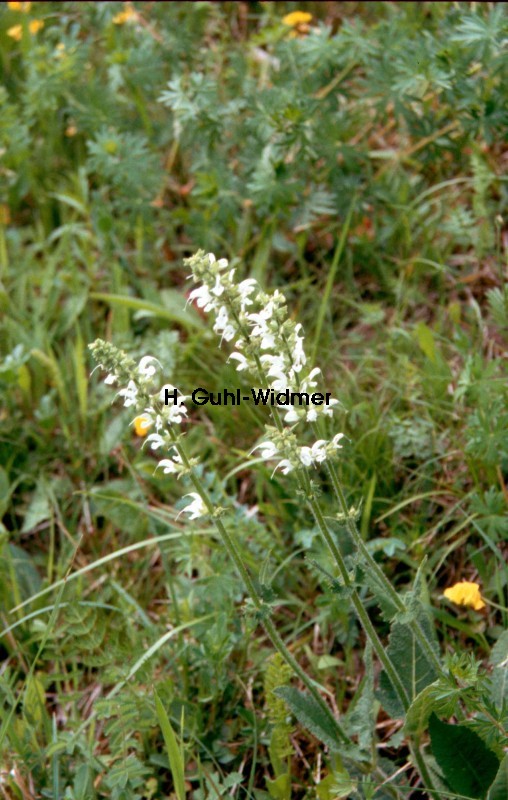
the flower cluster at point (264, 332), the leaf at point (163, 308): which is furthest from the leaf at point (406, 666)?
the leaf at point (163, 308)

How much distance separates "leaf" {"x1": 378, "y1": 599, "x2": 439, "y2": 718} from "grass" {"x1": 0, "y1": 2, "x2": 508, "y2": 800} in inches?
5.3

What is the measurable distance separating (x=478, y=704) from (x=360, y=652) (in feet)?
2.30

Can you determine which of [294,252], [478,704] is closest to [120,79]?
[294,252]

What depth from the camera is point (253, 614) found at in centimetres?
204

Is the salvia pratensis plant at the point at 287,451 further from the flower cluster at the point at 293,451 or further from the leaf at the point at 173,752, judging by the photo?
the leaf at the point at 173,752

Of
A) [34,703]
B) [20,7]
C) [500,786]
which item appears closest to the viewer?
[500,786]

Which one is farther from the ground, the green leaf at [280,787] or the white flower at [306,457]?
the white flower at [306,457]

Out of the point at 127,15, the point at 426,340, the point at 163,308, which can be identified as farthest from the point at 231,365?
the point at 127,15

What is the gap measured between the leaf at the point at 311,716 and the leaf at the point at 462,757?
26cm

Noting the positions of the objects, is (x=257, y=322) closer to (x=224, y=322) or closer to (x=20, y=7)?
(x=224, y=322)

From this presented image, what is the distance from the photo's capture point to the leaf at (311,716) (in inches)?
84.7

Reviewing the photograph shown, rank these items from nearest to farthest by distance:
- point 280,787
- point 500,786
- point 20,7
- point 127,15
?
1. point 500,786
2. point 280,787
3. point 127,15
4. point 20,7

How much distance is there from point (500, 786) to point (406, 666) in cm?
40

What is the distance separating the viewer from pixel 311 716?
85.5 inches
